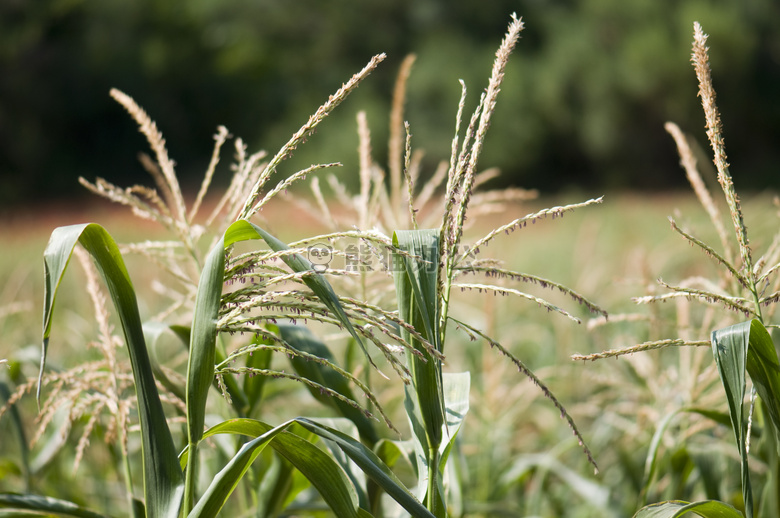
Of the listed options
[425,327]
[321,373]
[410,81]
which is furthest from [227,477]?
[410,81]

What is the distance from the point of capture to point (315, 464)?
24.9 inches

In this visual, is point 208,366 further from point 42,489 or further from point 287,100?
point 287,100

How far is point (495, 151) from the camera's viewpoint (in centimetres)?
1040

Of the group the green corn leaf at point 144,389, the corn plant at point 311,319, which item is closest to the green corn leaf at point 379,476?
the corn plant at point 311,319

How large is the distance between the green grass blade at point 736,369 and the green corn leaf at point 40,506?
596mm

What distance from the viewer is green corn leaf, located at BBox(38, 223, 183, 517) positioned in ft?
1.91

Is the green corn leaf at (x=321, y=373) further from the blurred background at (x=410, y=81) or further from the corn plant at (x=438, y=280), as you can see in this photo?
the blurred background at (x=410, y=81)

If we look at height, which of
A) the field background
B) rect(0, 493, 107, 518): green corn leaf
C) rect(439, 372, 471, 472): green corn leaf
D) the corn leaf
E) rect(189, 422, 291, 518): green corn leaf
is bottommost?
rect(0, 493, 107, 518): green corn leaf

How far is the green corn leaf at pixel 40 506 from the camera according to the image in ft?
2.05

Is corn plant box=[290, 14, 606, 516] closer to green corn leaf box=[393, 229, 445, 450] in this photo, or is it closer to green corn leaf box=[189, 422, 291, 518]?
green corn leaf box=[393, 229, 445, 450]

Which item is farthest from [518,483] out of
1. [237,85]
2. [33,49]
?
[237,85]

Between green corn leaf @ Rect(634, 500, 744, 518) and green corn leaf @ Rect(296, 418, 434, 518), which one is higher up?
green corn leaf @ Rect(296, 418, 434, 518)

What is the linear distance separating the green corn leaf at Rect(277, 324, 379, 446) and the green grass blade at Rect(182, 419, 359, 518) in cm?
20

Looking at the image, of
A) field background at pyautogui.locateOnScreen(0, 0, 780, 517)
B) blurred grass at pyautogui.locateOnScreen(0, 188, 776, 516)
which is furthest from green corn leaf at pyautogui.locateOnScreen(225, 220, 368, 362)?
field background at pyautogui.locateOnScreen(0, 0, 780, 517)
